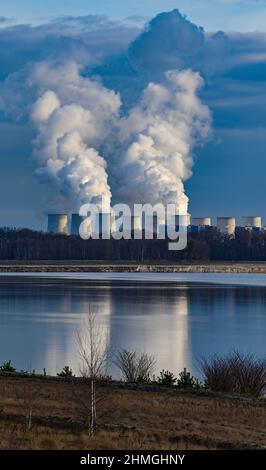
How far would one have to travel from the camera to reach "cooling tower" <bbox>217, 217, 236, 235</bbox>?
12706 cm

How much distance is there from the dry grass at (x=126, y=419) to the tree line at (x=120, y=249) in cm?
9464

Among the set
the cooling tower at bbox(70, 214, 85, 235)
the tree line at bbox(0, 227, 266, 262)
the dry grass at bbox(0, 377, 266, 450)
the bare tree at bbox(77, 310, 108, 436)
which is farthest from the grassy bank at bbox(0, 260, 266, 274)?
the dry grass at bbox(0, 377, 266, 450)

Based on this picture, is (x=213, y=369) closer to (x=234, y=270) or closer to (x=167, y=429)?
(x=167, y=429)

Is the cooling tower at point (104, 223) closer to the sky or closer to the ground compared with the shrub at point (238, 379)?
closer to the sky

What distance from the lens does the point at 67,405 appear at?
13.5 m

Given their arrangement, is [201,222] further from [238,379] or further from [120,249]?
[238,379]

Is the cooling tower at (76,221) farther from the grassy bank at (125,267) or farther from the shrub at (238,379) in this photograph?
the shrub at (238,379)

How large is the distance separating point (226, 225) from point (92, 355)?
11675cm

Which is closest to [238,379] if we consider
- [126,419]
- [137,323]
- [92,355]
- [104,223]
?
[126,419]

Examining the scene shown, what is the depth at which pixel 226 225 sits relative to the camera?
129 meters

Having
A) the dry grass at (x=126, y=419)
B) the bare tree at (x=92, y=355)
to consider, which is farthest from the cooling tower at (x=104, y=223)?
the dry grass at (x=126, y=419)

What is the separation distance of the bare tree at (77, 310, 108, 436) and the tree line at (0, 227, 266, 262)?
7707cm

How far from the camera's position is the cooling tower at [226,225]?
12706 cm
